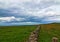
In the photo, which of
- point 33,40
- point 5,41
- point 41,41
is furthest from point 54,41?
point 5,41

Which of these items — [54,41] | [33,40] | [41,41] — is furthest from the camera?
[41,41]

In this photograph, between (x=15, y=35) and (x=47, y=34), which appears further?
(x=47, y=34)

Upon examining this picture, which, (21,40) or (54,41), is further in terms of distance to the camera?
(21,40)

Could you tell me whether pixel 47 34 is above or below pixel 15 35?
below

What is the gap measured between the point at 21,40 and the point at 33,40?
6807 millimetres

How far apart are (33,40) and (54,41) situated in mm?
1508

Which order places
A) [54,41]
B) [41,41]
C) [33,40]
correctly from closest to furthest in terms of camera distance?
[54,41] → [33,40] → [41,41]

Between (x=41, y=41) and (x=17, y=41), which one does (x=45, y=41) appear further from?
(x=17, y=41)

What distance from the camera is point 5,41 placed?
15.9 m

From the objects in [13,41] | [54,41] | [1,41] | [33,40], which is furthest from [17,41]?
[54,41]

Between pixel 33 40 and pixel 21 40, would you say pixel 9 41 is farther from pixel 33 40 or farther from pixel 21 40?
pixel 33 40

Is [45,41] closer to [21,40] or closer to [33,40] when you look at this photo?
[21,40]

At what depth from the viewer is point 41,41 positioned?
15273mm

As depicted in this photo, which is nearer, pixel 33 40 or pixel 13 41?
pixel 33 40
